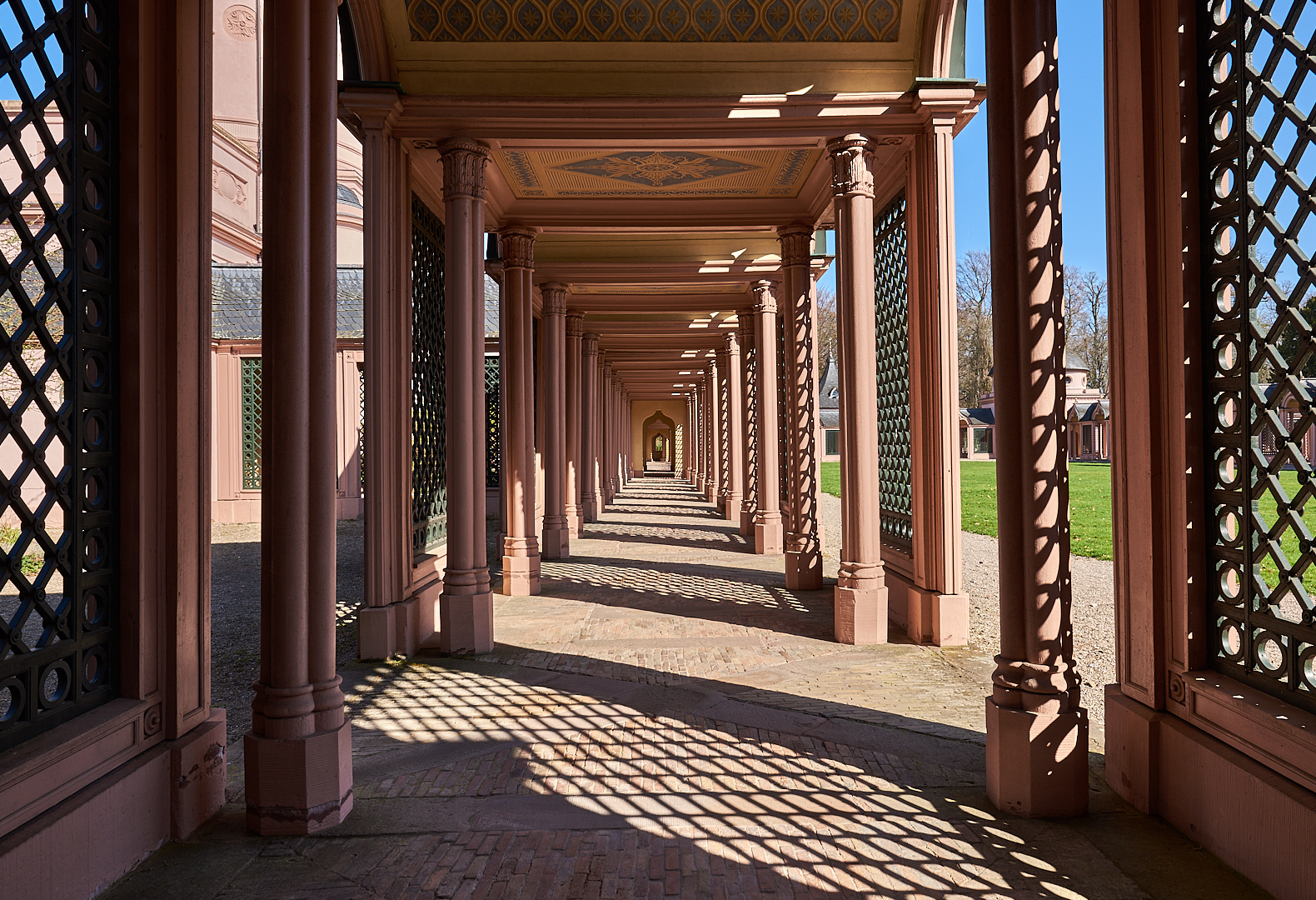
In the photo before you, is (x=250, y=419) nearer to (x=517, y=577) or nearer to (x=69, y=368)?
(x=517, y=577)

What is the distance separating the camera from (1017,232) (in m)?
3.91

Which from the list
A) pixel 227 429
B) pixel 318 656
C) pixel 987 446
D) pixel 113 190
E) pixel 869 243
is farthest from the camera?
pixel 987 446

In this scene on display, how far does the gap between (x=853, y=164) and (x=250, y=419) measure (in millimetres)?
15485

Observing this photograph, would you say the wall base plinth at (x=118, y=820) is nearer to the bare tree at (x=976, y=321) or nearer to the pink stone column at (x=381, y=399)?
the pink stone column at (x=381, y=399)

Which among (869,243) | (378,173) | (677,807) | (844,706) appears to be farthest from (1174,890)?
(378,173)

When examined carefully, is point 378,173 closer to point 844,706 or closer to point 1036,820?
point 844,706

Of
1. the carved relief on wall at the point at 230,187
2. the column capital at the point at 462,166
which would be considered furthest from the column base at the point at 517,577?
the carved relief on wall at the point at 230,187

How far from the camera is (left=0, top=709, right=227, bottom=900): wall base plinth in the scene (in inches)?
107

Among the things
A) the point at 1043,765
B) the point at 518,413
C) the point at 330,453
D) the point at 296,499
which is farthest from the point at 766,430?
Result: the point at 296,499

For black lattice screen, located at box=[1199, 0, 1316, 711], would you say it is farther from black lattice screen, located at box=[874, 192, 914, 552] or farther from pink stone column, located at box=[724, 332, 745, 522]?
pink stone column, located at box=[724, 332, 745, 522]

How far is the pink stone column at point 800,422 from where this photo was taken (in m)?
9.91

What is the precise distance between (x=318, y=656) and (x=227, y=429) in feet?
53.7

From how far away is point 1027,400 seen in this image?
12.6 ft

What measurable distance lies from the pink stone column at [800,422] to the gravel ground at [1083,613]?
157 cm
